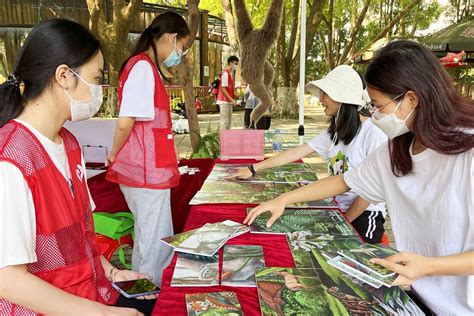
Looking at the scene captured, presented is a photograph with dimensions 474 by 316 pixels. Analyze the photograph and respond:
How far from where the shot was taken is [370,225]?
2.14 metres

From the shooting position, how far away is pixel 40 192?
999mm

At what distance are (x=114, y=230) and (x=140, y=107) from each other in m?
0.85

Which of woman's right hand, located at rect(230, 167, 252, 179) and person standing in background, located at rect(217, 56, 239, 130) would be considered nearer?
woman's right hand, located at rect(230, 167, 252, 179)

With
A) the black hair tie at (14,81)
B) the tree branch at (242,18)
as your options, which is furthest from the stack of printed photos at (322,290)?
the tree branch at (242,18)

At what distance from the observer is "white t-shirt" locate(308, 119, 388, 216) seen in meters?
2.11

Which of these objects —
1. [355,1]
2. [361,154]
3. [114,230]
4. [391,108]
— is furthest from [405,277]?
[355,1]

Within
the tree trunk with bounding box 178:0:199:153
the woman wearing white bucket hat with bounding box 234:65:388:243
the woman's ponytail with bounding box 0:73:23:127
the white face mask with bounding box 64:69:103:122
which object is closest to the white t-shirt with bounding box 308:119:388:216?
the woman wearing white bucket hat with bounding box 234:65:388:243

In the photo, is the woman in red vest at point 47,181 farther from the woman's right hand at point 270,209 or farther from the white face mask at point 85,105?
the woman's right hand at point 270,209

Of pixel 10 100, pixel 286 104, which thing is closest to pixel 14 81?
pixel 10 100

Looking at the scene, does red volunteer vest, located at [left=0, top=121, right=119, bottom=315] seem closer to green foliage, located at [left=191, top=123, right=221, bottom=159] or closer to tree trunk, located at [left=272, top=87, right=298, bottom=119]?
green foliage, located at [left=191, top=123, right=221, bottom=159]

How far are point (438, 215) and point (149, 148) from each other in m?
1.42

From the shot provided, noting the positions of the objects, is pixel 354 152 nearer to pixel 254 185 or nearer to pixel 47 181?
pixel 254 185

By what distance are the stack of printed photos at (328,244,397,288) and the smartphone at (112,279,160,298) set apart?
2.03 feet

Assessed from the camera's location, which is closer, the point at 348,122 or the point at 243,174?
the point at 348,122
